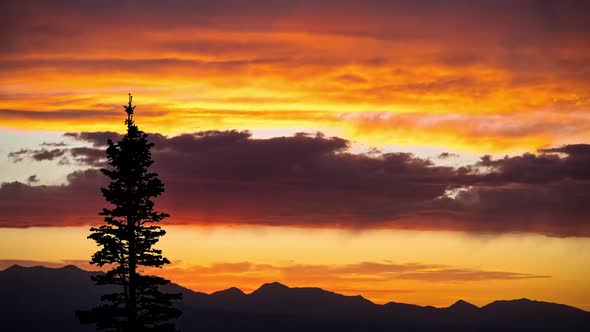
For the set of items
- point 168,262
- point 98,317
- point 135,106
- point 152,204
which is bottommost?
point 98,317

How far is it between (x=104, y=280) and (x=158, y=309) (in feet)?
14.1

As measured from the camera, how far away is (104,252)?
58.5m

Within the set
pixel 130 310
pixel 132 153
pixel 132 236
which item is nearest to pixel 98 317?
pixel 130 310

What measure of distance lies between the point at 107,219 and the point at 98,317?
665 centimetres

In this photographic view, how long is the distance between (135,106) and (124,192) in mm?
5980

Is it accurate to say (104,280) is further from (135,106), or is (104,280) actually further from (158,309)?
(135,106)

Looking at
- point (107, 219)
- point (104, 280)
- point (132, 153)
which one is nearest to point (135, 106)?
point (132, 153)

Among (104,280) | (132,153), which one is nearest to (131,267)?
(104,280)

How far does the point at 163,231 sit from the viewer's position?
59438 millimetres

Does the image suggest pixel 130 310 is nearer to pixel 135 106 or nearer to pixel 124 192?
pixel 124 192

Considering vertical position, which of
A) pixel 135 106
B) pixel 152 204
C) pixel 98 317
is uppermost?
pixel 135 106

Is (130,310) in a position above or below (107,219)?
below

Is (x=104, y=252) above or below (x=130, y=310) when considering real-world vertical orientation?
above

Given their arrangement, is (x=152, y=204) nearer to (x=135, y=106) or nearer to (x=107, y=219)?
(x=107, y=219)
